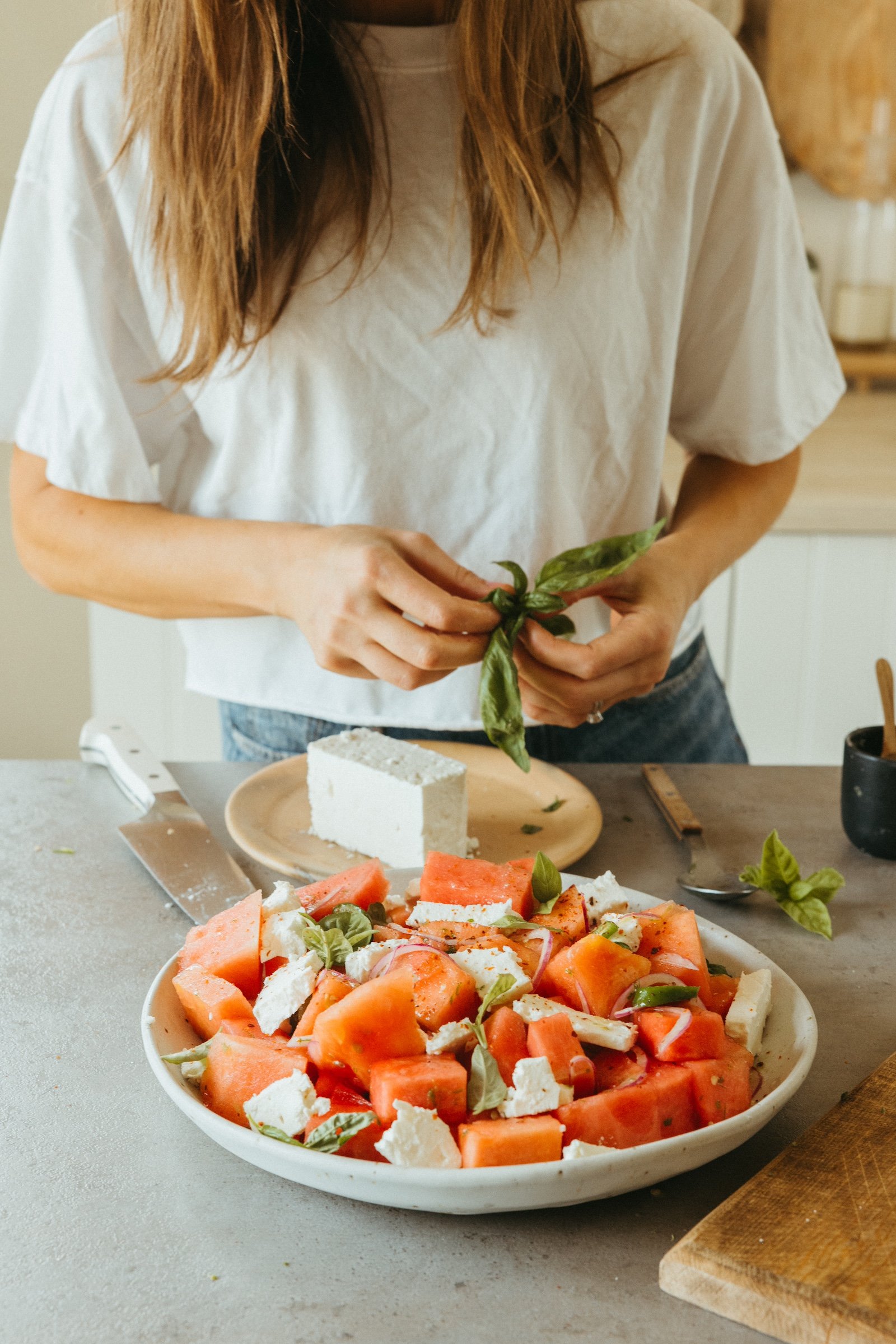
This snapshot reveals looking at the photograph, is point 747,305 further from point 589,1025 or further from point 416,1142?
point 416,1142

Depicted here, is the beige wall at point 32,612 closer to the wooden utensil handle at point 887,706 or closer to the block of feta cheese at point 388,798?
the block of feta cheese at point 388,798

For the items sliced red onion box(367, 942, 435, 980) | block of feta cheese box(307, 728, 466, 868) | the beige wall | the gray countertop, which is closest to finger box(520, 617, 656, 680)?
block of feta cheese box(307, 728, 466, 868)

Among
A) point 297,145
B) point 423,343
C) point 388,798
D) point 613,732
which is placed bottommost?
point 613,732

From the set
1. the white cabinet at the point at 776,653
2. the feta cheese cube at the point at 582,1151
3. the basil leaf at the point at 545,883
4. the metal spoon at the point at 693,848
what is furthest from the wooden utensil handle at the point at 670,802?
the white cabinet at the point at 776,653

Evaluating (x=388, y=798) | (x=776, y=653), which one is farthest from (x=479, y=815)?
(x=776, y=653)

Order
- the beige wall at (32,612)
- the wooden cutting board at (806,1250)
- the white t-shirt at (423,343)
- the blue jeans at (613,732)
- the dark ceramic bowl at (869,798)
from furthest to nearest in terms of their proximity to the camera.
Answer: the beige wall at (32,612) < the blue jeans at (613,732) < the white t-shirt at (423,343) < the dark ceramic bowl at (869,798) < the wooden cutting board at (806,1250)

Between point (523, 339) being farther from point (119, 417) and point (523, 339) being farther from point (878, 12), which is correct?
point (878, 12)

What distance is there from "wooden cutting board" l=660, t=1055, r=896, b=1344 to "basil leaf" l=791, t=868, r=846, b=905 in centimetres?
32

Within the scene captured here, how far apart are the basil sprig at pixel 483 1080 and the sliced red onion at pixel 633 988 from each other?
8cm

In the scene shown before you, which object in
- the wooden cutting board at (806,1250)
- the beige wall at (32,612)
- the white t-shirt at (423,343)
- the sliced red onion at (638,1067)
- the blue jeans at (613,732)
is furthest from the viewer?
the beige wall at (32,612)

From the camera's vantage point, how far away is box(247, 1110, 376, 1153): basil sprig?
2.06ft

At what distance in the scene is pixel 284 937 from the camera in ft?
2.54

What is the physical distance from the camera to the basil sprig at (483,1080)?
65 cm

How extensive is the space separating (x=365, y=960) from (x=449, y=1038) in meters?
0.09
